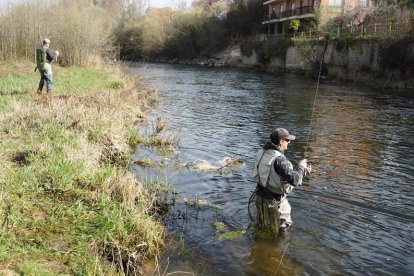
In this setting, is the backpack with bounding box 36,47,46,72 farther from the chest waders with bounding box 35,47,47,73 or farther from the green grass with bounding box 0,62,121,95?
the green grass with bounding box 0,62,121,95

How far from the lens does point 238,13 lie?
6812cm

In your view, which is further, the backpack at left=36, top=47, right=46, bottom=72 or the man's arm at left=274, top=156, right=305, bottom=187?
the backpack at left=36, top=47, right=46, bottom=72

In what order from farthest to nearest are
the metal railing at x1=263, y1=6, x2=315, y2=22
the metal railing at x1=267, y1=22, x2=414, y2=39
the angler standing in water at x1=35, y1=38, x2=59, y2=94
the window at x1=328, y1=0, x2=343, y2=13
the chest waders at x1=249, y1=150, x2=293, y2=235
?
the metal railing at x1=263, y1=6, x2=315, y2=22 → the window at x1=328, y1=0, x2=343, y2=13 → the metal railing at x1=267, y1=22, x2=414, y2=39 → the angler standing in water at x1=35, y1=38, x2=59, y2=94 → the chest waders at x1=249, y1=150, x2=293, y2=235

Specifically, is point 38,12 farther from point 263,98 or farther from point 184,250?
point 184,250

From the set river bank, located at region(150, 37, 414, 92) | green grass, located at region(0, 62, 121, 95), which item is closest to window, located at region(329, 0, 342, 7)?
→ river bank, located at region(150, 37, 414, 92)

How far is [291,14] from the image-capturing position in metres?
55.8

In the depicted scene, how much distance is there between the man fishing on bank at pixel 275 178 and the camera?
6.01 metres

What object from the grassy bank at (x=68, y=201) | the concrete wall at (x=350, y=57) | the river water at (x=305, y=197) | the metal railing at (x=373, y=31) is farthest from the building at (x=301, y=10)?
the grassy bank at (x=68, y=201)

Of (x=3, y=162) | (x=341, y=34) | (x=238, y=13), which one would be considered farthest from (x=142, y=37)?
(x=3, y=162)

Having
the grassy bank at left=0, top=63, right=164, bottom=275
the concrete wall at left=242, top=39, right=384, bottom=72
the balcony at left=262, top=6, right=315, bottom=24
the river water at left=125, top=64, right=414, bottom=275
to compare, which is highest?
the balcony at left=262, top=6, right=315, bottom=24

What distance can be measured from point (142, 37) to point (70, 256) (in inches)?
2775

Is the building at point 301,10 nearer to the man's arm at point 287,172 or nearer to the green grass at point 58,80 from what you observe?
the green grass at point 58,80

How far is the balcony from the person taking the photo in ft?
167

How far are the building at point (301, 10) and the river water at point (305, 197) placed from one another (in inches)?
1206
